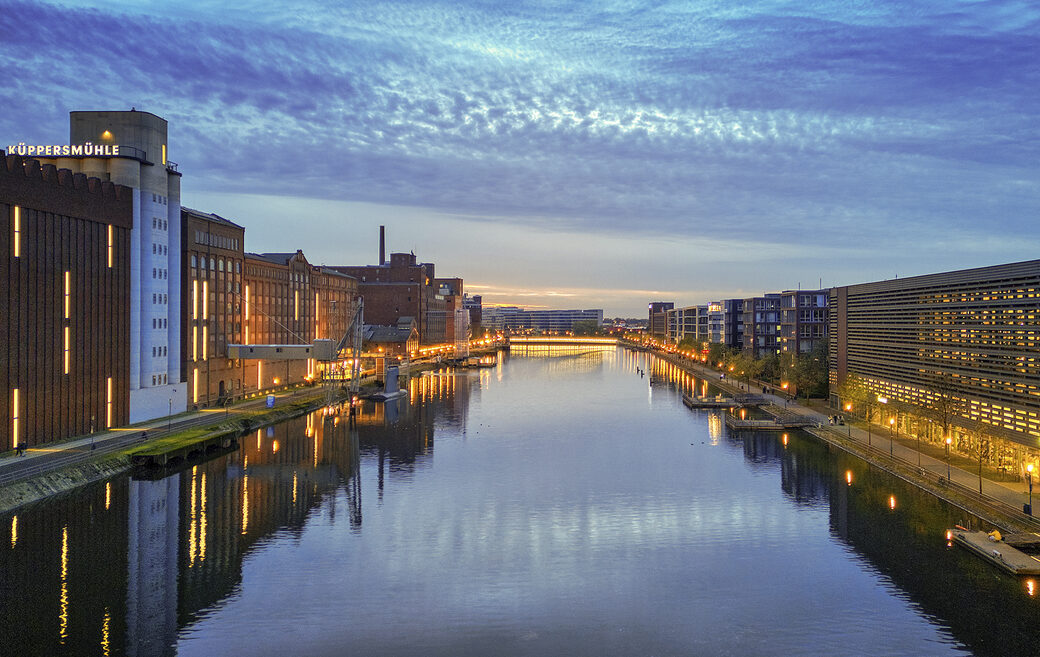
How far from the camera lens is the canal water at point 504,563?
79.3 feet

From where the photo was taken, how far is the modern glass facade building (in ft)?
137

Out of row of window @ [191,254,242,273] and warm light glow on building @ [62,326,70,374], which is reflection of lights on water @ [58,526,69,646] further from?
row of window @ [191,254,242,273]

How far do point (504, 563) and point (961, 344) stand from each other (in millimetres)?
36563

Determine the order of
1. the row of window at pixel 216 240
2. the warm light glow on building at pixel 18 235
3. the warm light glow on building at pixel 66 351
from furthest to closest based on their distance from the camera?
1. the row of window at pixel 216 240
2. the warm light glow on building at pixel 66 351
3. the warm light glow on building at pixel 18 235

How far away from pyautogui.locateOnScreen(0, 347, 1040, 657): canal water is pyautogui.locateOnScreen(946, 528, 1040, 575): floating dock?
60cm

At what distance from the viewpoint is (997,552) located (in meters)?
30.0

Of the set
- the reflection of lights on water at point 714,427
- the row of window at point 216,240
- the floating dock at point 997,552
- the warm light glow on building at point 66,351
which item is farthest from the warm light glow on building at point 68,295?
the floating dock at point 997,552

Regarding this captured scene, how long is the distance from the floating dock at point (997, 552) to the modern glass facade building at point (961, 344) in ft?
33.8

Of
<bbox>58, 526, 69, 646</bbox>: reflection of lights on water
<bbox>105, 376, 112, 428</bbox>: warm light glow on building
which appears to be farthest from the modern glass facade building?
<bbox>105, 376, 112, 428</bbox>: warm light glow on building

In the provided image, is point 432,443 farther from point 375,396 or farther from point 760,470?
point 375,396

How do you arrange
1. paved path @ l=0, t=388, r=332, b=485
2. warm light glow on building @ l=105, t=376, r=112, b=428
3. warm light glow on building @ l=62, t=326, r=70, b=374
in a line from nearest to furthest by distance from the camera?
paved path @ l=0, t=388, r=332, b=485 → warm light glow on building @ l=62, t=326, r=70, b=374 → warm light glow on building @ l=105, t=376, r=112, b=428

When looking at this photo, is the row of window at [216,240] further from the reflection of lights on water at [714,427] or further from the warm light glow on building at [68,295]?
the reflection of lights on water at [714,427]

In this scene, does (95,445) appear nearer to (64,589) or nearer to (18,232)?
(18,232)

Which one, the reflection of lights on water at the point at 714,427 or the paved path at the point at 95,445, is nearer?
the paved path at the point at 95,445
